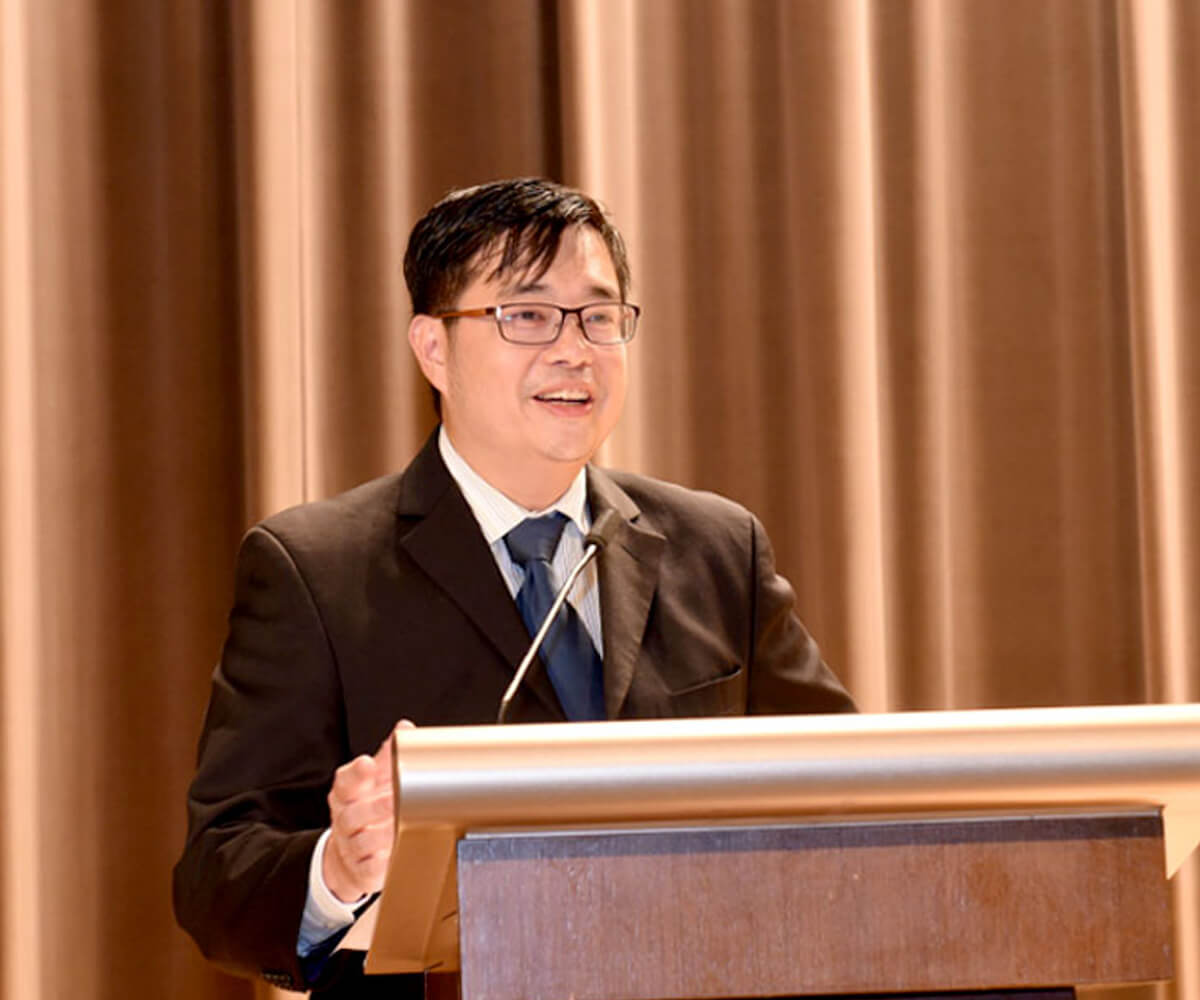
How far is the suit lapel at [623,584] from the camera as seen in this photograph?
185 cm

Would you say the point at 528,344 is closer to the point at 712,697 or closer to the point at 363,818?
the point at 712,697

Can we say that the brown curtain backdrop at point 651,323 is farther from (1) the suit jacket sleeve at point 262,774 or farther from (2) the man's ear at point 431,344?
(1) the suit jacket sleeve at point 262,774

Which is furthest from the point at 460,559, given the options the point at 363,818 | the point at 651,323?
the point at 651,323

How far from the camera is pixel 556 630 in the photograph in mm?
1896

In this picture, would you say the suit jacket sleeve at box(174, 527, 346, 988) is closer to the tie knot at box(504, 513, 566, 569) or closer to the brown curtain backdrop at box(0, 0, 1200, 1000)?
the tie knot at box(504, 513, 566, 569)

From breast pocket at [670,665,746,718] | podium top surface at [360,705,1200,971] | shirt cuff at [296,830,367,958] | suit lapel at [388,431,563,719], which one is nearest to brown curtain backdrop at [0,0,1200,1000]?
suit lapel at [388,431,563,719]

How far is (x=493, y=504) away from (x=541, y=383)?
16cm

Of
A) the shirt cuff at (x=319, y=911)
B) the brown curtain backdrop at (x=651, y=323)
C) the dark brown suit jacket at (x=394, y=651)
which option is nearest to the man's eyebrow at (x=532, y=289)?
the dark brown suit jacket at (x=394, y=651)

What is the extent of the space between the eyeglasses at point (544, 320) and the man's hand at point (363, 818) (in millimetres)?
778

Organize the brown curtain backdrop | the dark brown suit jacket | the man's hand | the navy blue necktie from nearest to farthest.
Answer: the man's hand < the dark brown suit jacket < the navy blue necktie < the brown curtain backdrop

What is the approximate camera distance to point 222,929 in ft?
5.29

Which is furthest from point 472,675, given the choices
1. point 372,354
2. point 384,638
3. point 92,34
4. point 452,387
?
point 92,34

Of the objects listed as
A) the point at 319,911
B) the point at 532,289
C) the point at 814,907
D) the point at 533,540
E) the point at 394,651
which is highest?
the point at 532,289

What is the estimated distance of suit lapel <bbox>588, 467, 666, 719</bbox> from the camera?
1.85 metres
